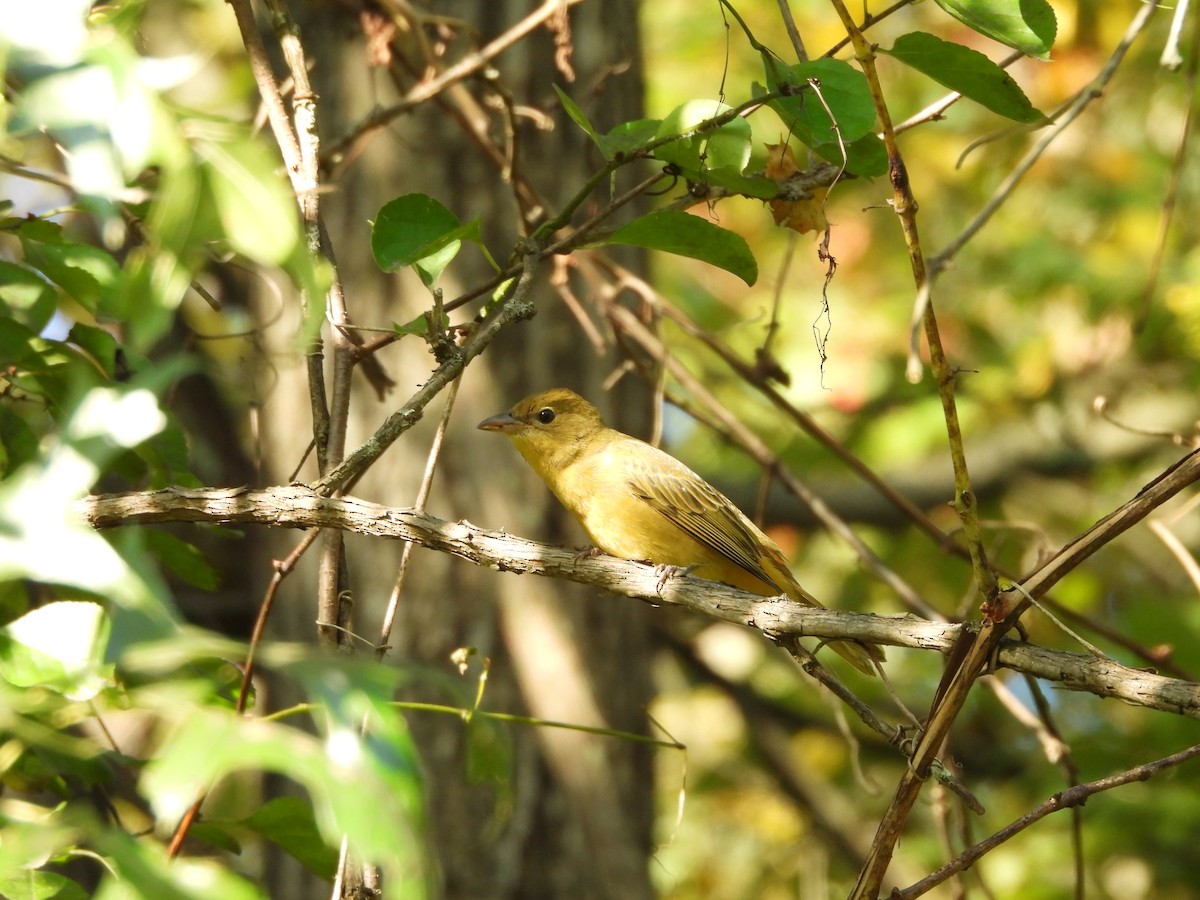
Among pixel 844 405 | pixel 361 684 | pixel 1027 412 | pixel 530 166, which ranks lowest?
pixel 361 684

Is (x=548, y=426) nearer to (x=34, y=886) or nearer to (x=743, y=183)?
(x=743, y=183)

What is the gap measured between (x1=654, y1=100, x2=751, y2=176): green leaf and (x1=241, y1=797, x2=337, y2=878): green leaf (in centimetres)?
158

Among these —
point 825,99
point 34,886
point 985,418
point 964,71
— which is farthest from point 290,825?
point 985,418

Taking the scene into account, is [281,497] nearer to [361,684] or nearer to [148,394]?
[148,394]

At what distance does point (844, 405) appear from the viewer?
313 inches

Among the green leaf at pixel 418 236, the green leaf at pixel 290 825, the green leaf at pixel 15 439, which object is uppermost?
the green leaf at pixel 418 236

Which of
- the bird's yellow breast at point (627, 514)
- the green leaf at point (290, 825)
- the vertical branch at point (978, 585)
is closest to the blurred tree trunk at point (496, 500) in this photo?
the bird's yellow breast at point (627, 514)

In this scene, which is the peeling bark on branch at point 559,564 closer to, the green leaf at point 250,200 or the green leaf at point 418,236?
the green leaf at point 418,236

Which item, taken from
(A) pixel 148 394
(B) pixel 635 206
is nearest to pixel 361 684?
(A) pixel 148 394

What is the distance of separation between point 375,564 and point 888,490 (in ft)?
7.60

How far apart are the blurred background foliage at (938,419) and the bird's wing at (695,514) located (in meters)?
0.40

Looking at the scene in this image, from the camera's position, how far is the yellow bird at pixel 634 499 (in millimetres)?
5094

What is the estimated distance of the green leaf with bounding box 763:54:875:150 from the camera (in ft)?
8.23

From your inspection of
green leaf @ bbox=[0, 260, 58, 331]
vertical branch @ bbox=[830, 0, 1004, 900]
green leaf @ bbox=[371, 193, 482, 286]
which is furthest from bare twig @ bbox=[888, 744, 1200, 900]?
green leaf @ bbox=[0, 260, 58, 331]
